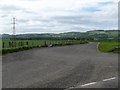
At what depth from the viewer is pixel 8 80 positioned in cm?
1216

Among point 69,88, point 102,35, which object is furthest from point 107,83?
point 102,35

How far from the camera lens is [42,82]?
11586 millimetres

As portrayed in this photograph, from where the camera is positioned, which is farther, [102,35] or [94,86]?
Result: [102,35]

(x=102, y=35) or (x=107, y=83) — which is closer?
(x=107, y=83)

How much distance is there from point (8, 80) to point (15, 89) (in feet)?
7.70

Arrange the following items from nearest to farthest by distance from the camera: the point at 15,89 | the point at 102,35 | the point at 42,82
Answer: the point at 15,89 → the point at 42,82 → the point at 102,35

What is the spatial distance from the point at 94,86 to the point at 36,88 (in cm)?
209

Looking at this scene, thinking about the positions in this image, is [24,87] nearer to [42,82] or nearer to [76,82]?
[42,82]

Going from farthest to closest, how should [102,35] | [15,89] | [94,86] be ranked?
[102,35], [94,86], [15,89]

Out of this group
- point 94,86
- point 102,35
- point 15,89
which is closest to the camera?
point 15,89

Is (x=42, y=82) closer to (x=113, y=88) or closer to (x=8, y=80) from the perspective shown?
(x=8, y=80)

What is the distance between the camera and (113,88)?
10383 millimetres

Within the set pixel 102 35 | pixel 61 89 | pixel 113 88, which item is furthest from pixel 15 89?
pixel 102 35

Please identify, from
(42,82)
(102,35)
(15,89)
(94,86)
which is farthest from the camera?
(102,35)
